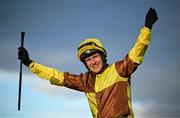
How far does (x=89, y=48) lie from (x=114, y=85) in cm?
33

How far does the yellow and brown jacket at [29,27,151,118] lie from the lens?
119 inches

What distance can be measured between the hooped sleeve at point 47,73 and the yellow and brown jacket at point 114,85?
0.16 m

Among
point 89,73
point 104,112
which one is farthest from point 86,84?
point 104,112

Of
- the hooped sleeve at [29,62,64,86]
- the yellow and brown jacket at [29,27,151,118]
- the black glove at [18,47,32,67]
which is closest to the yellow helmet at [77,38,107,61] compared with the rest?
the yellow and brown jacket at [29,27,151,118]

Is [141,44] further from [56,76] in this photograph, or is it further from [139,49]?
[56,76]

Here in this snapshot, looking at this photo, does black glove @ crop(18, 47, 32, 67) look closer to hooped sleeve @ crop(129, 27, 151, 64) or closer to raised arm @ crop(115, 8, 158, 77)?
raised arm @ crop(115, 8, 158, 77)

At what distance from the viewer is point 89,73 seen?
3426 millimetres

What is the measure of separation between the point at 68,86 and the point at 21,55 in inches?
17.7

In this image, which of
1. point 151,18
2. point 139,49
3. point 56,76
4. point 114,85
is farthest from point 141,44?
point 56,76

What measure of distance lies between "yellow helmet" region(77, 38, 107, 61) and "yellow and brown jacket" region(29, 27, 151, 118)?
0.49ft

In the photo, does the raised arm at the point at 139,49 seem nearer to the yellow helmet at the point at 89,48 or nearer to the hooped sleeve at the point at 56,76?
the yellow helmet at the point at 89,48

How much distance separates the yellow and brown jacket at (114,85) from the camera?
303cm

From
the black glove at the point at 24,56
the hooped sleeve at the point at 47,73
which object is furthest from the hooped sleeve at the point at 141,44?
the black glove at the point at 24,56

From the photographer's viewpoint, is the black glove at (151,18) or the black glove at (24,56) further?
the black glove at (24,56)
